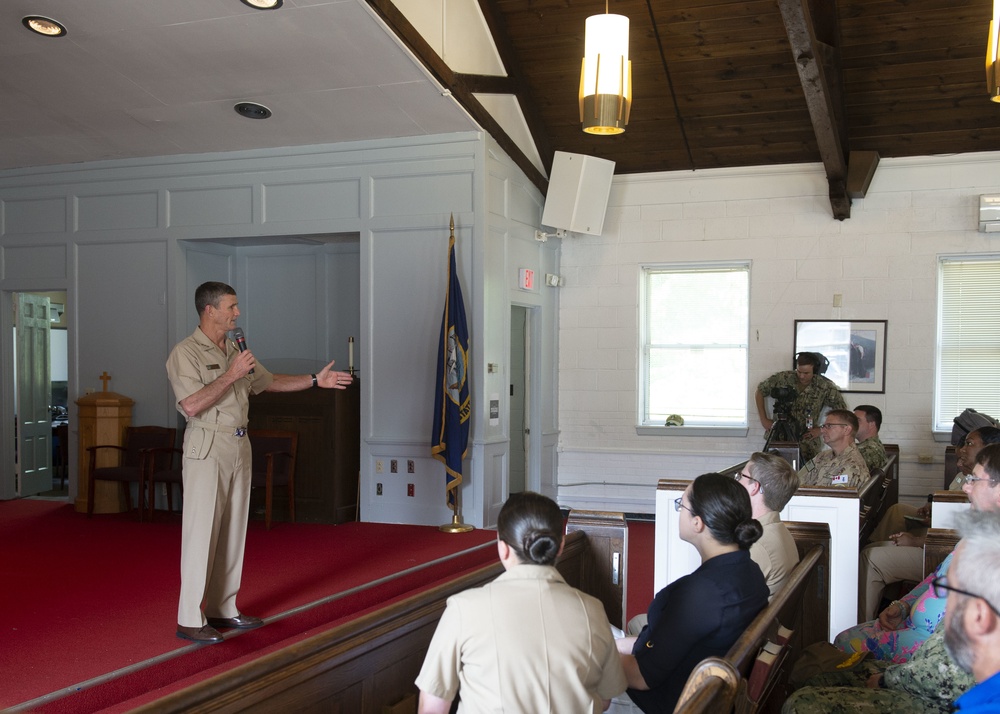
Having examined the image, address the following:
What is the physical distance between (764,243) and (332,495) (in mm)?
4365

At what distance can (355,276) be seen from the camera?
844 cm

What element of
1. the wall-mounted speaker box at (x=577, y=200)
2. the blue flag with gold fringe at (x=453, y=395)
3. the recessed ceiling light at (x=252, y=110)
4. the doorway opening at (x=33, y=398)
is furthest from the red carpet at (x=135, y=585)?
the recessed ceiling light at (x=252, y=110)

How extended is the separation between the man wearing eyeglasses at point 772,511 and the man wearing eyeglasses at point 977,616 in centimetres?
154

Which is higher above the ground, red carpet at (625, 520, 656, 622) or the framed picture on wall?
the framed picture on wall

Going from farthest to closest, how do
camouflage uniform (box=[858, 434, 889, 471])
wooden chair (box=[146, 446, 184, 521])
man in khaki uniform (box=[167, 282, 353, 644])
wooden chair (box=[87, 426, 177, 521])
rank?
1. wooden chair (box=[87, 426, 177, 521])
2. wooden chair (box=[146, 446, 184, 521])
3. camouflage uniform (box=[858, 434, 889, 471])
4. man in khaki uniform (box=[167, 282, 353, 644])

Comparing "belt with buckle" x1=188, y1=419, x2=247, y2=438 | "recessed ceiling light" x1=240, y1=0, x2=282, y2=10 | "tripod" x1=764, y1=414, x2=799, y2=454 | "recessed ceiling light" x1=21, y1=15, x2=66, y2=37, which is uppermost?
"recessed ceiling light" x1=240, y1=0, x2=282, y2=10

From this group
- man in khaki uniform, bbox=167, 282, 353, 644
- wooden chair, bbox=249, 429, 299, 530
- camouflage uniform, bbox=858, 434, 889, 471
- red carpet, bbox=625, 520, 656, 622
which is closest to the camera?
man in khaki uniform, bbox=167, 282, 353, 644

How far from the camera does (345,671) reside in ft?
7.22

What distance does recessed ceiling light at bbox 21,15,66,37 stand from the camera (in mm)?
5684

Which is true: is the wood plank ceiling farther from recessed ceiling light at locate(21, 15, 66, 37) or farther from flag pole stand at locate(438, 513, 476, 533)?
flag pole stand at locate(438, 513, 476, 533)

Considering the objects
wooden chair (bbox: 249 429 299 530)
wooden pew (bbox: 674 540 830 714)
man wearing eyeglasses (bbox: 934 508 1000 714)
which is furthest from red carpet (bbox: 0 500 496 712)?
man wearing eyeglasses (bbox: 934 508 1000 714)

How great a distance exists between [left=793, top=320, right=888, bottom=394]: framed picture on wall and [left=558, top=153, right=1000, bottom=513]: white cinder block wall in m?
0.07

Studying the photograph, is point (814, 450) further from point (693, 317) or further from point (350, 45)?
point (350, 45)

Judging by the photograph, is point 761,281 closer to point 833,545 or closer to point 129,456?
point 833,545
